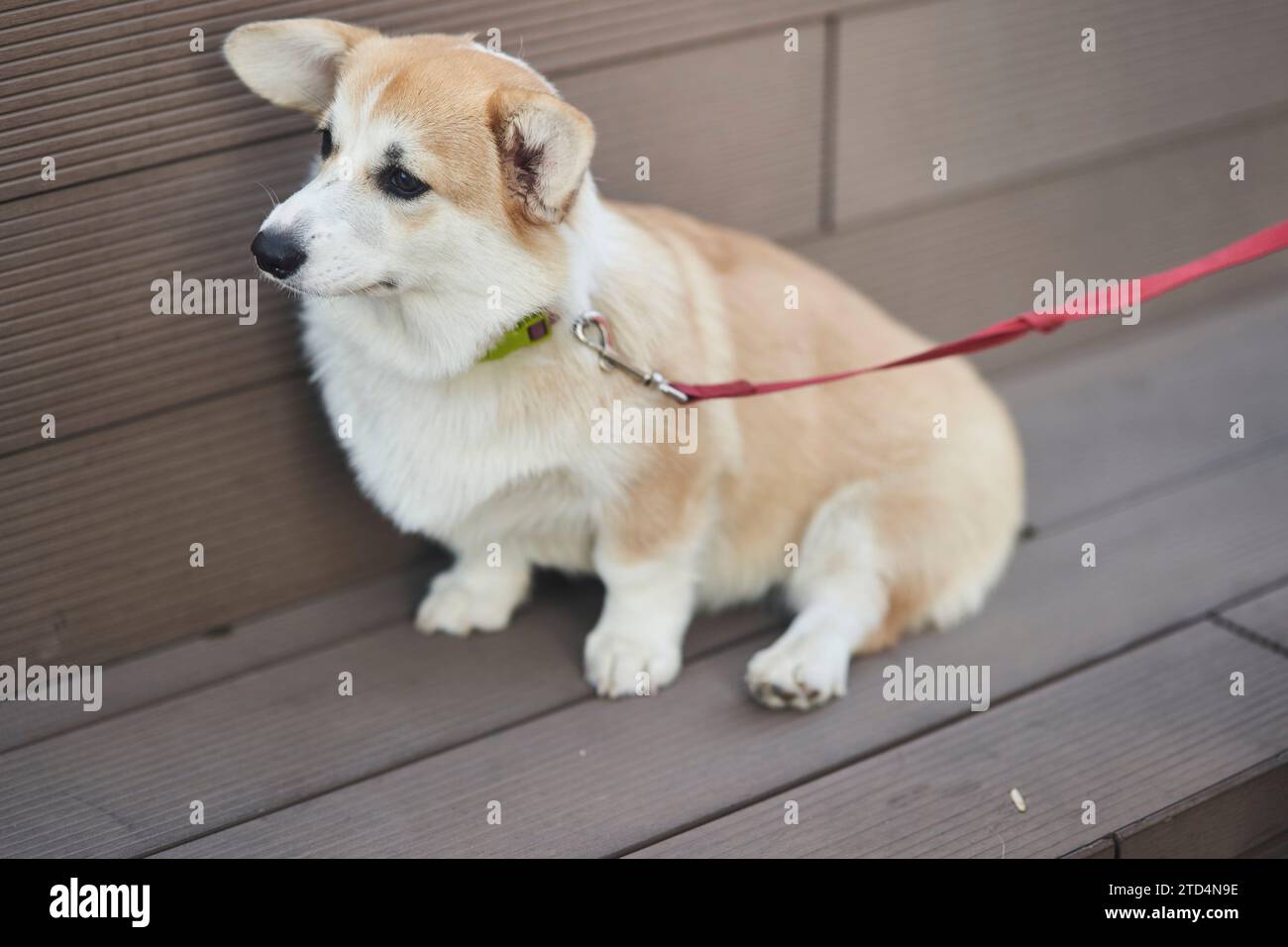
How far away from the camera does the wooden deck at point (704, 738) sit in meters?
1.89

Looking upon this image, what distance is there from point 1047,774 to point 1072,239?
1651mm

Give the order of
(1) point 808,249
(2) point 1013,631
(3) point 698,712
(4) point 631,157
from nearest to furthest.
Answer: (3) point 698,712 < (2) point 1013,631 < (4) point 631,157 < (1) point 808,249

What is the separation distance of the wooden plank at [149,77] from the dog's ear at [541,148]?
1.85 ft

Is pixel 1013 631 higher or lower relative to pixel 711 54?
lower

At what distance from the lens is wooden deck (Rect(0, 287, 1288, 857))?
74.3 inches

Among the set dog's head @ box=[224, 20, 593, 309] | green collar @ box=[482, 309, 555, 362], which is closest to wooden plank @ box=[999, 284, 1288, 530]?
green collar @ box=[482, 309, 555, 362]

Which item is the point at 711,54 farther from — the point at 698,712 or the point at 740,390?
the point at 698,712

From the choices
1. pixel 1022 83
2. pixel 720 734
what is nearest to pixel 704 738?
pixel 720 734

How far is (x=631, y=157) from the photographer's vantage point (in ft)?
8.20

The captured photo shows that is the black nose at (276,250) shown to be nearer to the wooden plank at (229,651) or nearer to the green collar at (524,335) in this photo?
the green collar at (524,335)

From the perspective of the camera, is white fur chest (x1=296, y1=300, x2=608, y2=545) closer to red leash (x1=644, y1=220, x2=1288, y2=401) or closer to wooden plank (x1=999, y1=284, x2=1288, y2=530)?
red leash (x1=644, y1=220, x2=1288, y2=401)

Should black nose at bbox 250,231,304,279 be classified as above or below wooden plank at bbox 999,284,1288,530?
above

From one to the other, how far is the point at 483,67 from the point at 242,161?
546mm
